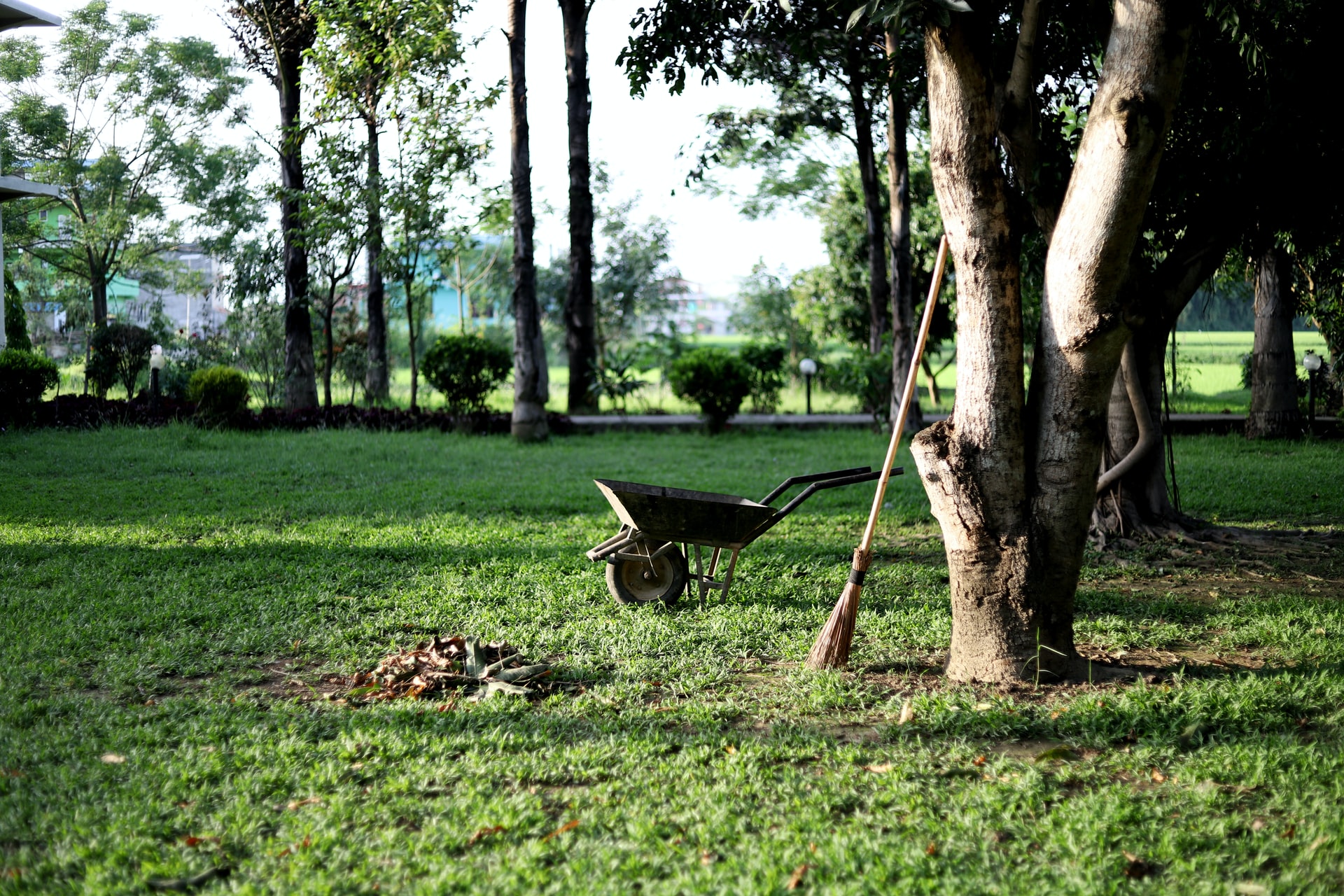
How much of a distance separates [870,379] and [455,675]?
36.8ft

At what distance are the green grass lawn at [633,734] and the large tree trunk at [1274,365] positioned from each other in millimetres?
7172

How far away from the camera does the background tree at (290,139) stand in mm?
14930

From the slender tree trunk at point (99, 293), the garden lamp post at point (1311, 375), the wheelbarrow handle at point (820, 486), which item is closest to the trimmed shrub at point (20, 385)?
the wheelbarrow handle at point (820, 486)

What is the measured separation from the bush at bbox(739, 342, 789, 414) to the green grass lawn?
382 inches

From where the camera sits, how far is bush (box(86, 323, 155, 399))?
15.5m

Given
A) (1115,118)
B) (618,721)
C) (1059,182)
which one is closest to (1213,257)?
(1059,182)

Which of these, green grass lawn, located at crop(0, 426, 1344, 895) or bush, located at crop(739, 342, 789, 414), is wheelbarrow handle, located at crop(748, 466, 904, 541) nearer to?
green grass lawn, located at crop(0, 426, 1344, 895)

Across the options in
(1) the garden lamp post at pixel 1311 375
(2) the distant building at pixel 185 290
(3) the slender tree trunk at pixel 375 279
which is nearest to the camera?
(1) the garden lamp post at pixel 1311 375

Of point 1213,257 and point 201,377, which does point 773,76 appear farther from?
point 201,377

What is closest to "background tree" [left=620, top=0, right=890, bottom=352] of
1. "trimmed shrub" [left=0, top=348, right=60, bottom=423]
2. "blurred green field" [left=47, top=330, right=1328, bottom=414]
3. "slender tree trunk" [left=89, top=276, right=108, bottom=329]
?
"blurred green field" [left=47, top=330, right=1328, bottom=414]

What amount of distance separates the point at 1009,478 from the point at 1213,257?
334cm

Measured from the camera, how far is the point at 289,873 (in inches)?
108

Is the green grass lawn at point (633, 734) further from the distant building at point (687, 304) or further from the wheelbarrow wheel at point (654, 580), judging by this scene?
the distant building at point (687, 304)

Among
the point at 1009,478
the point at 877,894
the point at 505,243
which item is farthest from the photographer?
the point at 505,243
